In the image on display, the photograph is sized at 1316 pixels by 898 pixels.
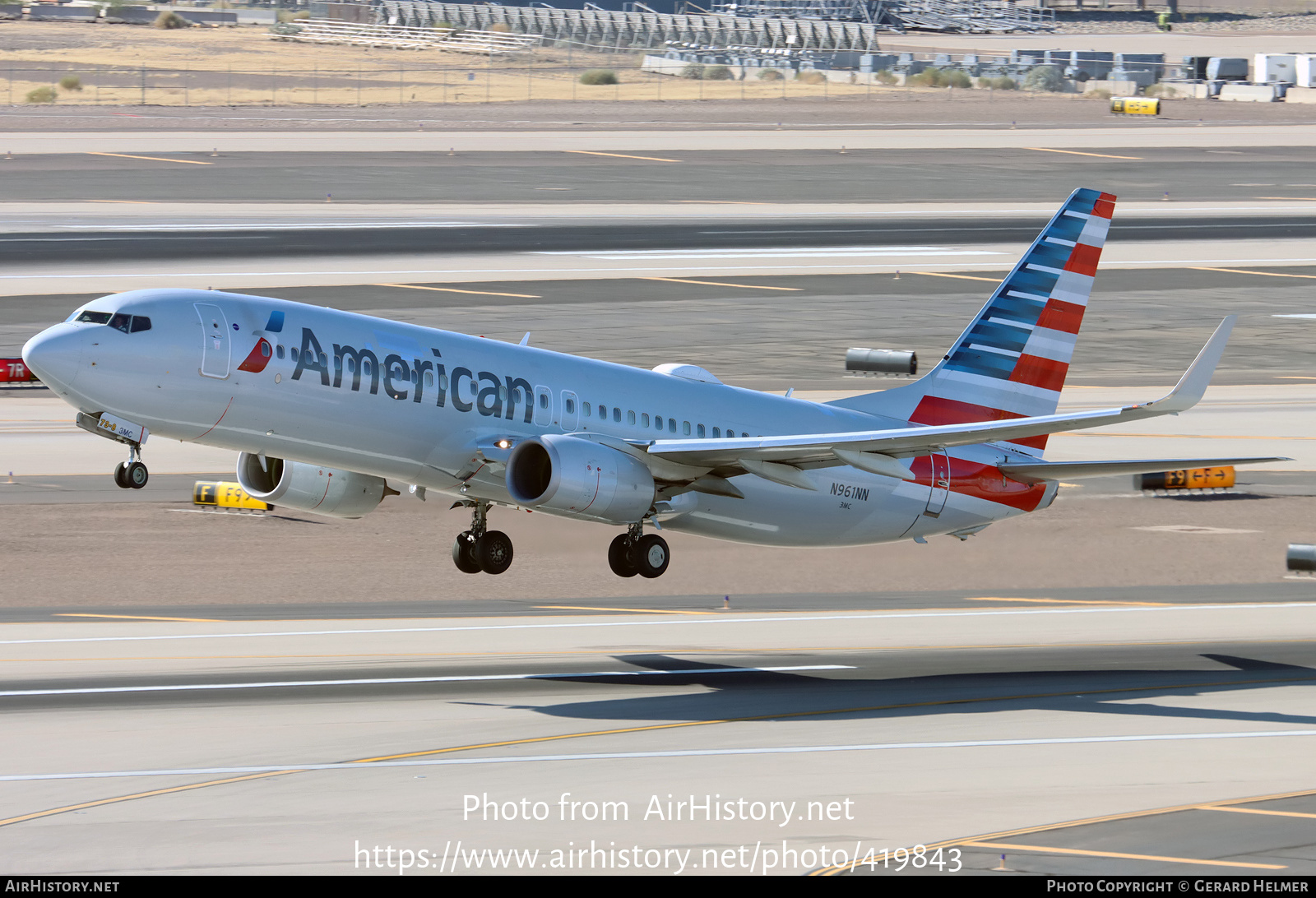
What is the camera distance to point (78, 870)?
3147 cm

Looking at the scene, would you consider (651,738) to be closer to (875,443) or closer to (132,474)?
(875,443)

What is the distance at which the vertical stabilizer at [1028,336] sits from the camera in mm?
56125

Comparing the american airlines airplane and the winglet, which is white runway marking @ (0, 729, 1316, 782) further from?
the winglet

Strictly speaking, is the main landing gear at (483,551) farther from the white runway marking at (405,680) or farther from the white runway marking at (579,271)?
the white runway marking at (579,271)

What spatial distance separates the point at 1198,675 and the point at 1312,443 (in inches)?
1437

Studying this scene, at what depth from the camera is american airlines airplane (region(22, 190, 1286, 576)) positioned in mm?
42219

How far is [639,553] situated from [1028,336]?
54.2 feet

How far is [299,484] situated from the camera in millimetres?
47750

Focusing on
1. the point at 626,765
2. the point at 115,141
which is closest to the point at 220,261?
the point at 115,141

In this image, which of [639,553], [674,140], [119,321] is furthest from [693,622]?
[674,140]

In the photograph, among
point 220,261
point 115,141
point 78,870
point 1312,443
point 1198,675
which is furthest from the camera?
point 115,141

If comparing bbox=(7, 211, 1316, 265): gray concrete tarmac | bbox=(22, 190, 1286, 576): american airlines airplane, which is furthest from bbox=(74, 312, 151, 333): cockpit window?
bbox=(7, 211, 1316, 265): gray concrete tarmac

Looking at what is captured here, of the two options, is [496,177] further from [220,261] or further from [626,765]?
[626,765]

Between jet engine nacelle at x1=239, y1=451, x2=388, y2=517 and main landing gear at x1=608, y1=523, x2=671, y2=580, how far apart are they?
6938 mm
